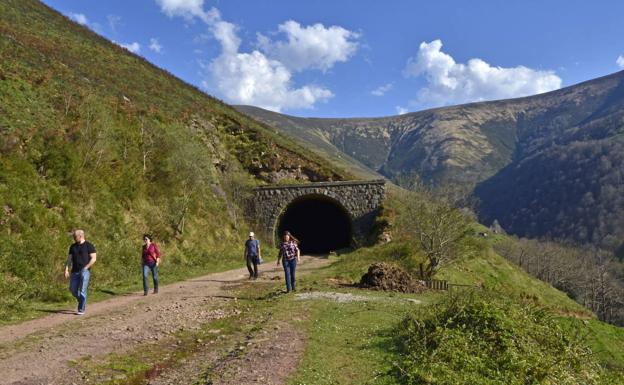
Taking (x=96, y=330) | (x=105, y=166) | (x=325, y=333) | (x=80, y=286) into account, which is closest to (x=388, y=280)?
(x=325, y=333)

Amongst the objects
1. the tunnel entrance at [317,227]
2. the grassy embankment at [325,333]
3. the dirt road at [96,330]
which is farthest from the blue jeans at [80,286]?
the tunnel entrance at [317,227]

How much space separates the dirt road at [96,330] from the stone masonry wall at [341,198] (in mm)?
21460

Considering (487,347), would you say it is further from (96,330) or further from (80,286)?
(80,286)

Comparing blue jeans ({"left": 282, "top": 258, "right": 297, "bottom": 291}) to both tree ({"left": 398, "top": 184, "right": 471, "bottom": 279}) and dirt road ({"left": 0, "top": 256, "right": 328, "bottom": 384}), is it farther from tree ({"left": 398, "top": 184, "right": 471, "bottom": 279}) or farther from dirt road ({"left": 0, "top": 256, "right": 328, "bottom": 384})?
tree ({"left": 398, "top": 184, "right": 471, "bottom": 279})

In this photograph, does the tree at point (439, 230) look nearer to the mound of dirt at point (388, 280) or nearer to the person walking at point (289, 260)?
the mound of dirt at point (388, 280)

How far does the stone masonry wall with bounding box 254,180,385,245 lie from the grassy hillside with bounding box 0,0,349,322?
2.30m

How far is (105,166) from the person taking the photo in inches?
921

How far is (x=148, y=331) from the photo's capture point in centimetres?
1077

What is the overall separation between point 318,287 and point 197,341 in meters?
8.60

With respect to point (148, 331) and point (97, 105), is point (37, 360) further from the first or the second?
point (97, 105)

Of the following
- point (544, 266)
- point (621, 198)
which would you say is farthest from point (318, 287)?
point (621, 198)

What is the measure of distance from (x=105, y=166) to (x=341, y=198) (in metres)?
21.0

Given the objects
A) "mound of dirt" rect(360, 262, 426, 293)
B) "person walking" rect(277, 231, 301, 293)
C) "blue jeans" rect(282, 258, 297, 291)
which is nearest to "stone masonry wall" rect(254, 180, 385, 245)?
"mound of dirt" rect(360, 262, 426, 293)

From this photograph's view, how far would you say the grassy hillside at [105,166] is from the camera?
16422mm
